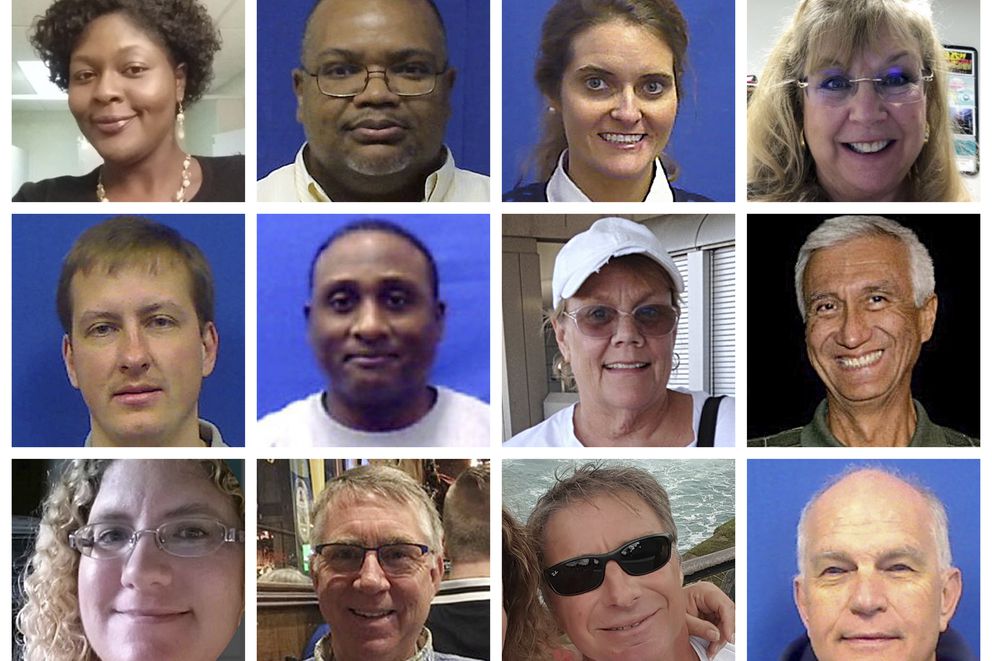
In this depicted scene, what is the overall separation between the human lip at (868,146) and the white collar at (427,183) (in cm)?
77

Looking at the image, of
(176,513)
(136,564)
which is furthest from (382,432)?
(136,564)

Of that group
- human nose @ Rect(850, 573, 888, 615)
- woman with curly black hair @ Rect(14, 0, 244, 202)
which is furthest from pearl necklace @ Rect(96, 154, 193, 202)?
human nose @ Rect(850, 573, 888, 615)

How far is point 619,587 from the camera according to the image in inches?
92.8

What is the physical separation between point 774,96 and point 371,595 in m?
1.25

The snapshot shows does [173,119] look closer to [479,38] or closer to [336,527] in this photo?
[479,38]

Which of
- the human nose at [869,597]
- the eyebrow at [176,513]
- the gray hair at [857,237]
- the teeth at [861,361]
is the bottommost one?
the human nose at [869,597]

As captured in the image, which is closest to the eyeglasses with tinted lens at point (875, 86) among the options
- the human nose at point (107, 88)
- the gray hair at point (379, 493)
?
the gray hair at point (379, 493)

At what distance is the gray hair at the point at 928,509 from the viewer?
2.38 m

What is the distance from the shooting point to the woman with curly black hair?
92.3 inches

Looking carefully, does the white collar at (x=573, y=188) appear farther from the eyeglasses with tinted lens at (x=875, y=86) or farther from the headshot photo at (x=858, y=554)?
the headshot photo at (x=858, y=554)

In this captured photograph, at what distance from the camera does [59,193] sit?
2.36m

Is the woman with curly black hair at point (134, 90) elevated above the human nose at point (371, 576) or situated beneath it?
elevated above

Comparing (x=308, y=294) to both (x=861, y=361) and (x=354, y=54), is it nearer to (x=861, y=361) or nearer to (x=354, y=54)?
(x=354, y=54)

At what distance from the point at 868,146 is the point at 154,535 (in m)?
1.58
